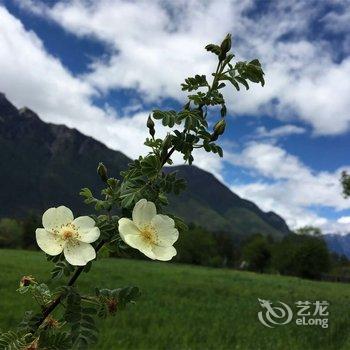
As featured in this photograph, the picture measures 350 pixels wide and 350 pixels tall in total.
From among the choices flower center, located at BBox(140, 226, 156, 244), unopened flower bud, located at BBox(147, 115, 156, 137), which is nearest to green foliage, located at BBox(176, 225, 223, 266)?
unopened flower bud, located at BBox(147, 115, 156, 137)

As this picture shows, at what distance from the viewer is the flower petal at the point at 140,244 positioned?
1.84 m

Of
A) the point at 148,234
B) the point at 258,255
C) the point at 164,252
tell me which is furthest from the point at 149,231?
the point at 258,255

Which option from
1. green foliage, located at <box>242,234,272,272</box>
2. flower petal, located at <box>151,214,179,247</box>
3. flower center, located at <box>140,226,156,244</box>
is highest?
green foliage, located at <box>242,234,272,272</box>

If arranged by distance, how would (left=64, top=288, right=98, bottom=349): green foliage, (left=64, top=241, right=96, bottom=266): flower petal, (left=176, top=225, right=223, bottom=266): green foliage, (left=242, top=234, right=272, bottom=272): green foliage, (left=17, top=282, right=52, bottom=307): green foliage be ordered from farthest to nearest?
(left=176, top=225, right=223, bottom=266): green foliage, (left=242, top=234, right=272, bottom=272): green foliage, (left=17, top=282, right=52, bottom=307): green foliage, (left=64, top=288, right=98, bottom=349): green foliage, (left=64, top=241, right=96, bottom=266): flower petal

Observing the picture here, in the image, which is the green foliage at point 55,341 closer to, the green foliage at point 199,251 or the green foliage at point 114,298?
the green foliage at point 114,298

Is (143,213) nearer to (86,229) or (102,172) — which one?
(86,229)

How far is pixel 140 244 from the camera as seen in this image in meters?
1.89

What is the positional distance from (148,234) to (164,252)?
0.36ft

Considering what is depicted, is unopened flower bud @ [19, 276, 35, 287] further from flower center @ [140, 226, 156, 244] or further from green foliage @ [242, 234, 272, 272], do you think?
green foliage @ [242, 234, 272, 272]

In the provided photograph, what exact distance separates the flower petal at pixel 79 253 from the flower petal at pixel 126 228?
0.12 metres

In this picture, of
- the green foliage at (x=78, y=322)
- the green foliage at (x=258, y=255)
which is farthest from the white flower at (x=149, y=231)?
the green foliage at (x=258, y=255)

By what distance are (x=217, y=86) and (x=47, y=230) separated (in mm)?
947

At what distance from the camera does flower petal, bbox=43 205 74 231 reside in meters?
1.96

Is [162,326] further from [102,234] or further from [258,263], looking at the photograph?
[258,263]
